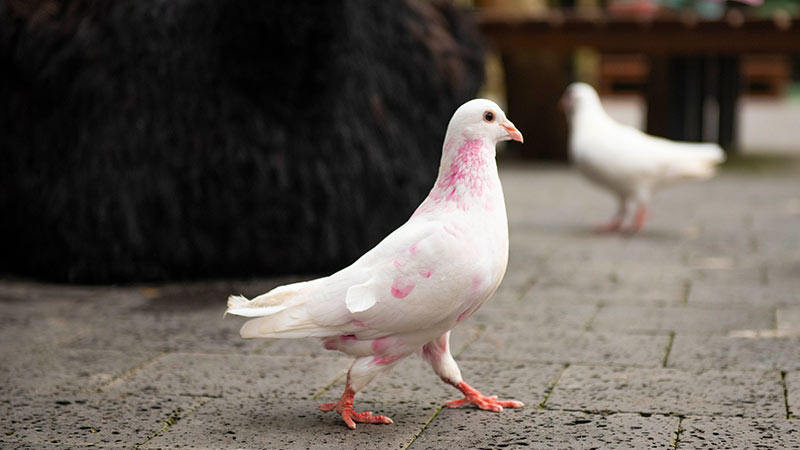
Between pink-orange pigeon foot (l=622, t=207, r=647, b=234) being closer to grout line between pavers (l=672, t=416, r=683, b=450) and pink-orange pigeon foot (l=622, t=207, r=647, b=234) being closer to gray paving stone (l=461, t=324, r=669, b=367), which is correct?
gray paving stone (l=461, t=324, r=669, b=367)

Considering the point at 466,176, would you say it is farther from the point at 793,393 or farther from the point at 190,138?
the point at 190,138

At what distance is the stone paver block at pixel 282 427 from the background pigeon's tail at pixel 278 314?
26 centimetres

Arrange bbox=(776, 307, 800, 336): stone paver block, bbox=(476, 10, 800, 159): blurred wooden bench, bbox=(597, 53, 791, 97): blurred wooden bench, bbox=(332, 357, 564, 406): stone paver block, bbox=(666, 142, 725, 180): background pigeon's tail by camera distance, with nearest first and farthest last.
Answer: bbox=(332, 357, 564, 406): stone paver block → bbox=(776, 307, 800, 336): stone paver block → bbox=(666, 142, 725, 180): background pigeon's tail → bbox=(476, 10, 800, 159): blurred wooden bench → bbox=(597, 53, 791, 97): blurred wooden bench

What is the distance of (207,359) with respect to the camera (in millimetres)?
3404

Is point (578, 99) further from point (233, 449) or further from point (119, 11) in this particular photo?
point (233, 449)

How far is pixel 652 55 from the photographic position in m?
9.03

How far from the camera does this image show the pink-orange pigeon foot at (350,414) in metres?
2.67

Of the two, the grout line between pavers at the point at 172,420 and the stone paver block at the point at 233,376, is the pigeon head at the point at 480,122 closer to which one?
the stone paver block at the point at 233,376

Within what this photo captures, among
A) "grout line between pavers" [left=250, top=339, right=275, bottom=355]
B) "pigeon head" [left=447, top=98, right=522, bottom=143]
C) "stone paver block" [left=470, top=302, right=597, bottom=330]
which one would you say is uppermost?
"pigeon head" [left=447, top=98, right=522, bottom=143]

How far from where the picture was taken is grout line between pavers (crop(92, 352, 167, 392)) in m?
3.11

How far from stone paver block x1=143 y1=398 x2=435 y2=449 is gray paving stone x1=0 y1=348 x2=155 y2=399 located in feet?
1.67

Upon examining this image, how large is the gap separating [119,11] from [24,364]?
1.76m

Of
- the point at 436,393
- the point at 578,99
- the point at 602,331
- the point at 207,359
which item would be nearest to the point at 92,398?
the point at 207,359

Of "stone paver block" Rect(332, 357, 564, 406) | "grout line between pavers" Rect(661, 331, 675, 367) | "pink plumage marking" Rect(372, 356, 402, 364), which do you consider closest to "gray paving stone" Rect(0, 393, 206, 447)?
"stone paver block" Rect(332, 357, 564, 406)
